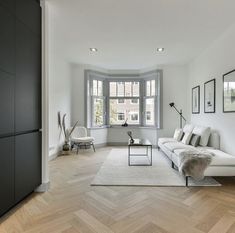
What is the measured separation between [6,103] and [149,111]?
207 inches

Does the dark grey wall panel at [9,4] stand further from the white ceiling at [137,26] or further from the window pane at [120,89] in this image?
the window pane at [120,89]

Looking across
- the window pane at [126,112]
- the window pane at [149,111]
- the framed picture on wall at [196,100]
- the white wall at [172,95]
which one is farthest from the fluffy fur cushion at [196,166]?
the window pane at [126,112]

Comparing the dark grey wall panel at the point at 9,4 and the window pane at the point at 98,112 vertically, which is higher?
the dark grey wall panel at the point at 9,4

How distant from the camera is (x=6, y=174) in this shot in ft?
6.65

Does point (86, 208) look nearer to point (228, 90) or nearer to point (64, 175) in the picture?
point (64, 175)

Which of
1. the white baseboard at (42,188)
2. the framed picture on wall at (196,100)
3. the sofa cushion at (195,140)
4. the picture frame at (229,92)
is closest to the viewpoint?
the white baseboard at (42,188)

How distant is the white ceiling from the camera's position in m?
2.81

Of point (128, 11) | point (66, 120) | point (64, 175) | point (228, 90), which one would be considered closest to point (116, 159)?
point (64, 175)

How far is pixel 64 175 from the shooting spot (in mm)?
3506

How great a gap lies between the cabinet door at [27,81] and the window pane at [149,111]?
180 inches

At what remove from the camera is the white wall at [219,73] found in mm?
3521

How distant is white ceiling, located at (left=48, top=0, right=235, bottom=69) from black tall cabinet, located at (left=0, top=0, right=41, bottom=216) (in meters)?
0.72

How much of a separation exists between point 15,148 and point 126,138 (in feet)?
15.9

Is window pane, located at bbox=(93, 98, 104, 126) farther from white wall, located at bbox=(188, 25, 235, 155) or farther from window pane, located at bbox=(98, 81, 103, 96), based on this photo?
white wall, located at bbox=(188, 25, 235, 155)
